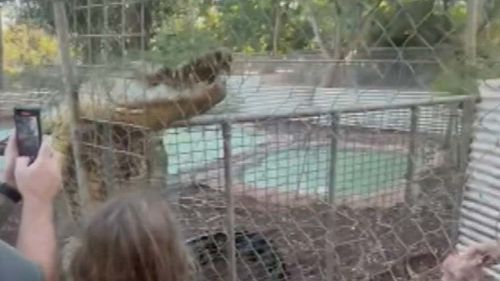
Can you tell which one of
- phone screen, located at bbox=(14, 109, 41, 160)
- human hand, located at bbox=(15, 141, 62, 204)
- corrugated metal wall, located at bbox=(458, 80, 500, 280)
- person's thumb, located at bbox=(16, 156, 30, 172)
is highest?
phone screen, located at bbox=(14, 109, 41, 160)

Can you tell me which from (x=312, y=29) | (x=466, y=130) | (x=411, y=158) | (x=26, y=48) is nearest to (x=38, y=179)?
(x=312, y=29)

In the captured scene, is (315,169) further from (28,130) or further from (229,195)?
(28,130)

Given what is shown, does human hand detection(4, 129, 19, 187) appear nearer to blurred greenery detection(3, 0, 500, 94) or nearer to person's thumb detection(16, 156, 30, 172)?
person's thumb detection(16, 156, 30, 172)

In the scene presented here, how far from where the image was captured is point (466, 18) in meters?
0.72

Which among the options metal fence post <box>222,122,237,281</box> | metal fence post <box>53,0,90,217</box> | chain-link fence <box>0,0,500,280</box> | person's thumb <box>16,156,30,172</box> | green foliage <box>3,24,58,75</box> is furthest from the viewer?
green foliage <box>3,24,58,75</box>

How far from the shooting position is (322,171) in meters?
2.05

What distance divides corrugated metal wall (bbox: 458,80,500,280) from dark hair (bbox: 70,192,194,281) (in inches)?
27.0

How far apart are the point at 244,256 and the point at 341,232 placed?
40 cm

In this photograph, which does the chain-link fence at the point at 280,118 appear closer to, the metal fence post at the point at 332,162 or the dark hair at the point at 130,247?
the metal fence post at the point at 332,162

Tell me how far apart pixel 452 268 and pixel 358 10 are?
12.7 inches

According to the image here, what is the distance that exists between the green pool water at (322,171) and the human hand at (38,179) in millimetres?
1042

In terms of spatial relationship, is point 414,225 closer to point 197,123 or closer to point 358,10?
point 197,123

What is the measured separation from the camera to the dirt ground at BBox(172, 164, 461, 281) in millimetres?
1784

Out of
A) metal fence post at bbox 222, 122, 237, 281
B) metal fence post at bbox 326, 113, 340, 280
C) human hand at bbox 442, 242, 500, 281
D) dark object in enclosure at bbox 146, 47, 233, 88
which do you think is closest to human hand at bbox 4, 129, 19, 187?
dark object in enclosure at bbox 146, 47, 233, 88
